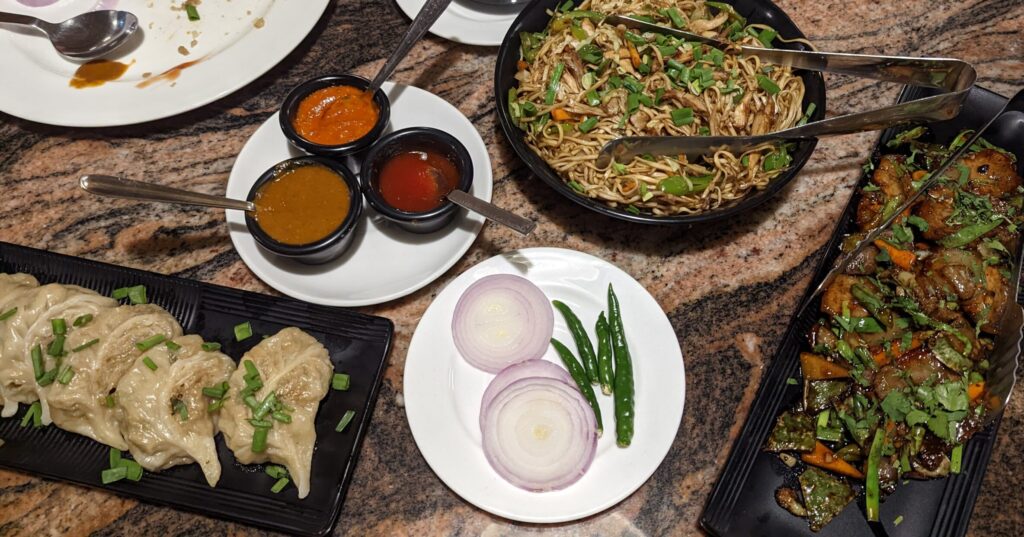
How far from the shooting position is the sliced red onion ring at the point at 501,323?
233cm

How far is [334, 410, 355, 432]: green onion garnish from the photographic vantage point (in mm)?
2191

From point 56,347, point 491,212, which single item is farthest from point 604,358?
point 56,347

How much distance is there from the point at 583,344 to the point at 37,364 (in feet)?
6.29

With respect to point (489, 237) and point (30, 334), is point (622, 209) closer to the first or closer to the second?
point (489, 237)

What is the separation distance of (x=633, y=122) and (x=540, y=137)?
0.38 metres

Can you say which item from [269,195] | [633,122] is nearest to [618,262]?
[633,122]

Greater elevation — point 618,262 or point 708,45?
point 708,45

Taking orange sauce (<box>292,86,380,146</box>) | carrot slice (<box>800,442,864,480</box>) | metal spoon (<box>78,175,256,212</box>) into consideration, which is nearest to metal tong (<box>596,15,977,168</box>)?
orange sauce (<box>292,86,380,146</box>)

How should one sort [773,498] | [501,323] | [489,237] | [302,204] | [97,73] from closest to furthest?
[773,498], [501,323], [302,204], [489,237], [97,73]

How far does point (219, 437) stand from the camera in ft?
7.38

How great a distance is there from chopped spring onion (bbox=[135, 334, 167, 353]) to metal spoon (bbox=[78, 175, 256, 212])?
0.51m

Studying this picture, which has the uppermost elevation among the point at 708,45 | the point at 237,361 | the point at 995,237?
the point at 708,45

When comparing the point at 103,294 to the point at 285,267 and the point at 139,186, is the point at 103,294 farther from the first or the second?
the point at 285,267

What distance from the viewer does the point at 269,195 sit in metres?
2.49
